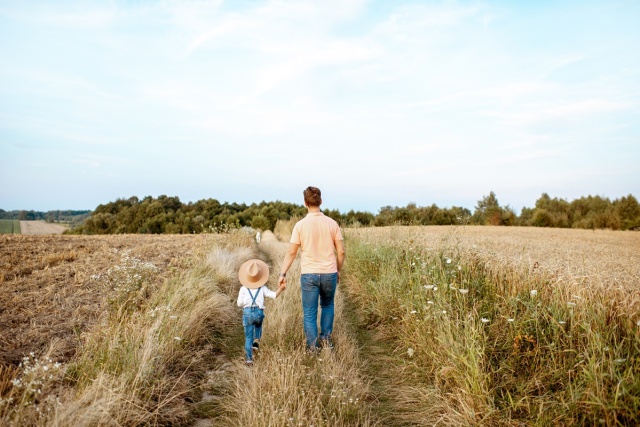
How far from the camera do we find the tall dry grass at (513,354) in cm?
327

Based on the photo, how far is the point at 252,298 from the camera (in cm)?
545

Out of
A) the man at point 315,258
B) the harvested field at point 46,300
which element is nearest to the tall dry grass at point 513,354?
the man at point 315,258

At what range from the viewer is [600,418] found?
122 inches

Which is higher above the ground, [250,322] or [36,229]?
[36,229]

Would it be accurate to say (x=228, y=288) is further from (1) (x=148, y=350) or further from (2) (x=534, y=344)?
(2) (x=534, y=344)

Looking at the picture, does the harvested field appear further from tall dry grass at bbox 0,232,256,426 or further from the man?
the man

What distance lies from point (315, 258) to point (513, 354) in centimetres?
265

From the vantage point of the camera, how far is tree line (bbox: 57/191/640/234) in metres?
30.0

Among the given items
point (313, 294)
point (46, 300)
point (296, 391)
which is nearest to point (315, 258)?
point (313, 294)

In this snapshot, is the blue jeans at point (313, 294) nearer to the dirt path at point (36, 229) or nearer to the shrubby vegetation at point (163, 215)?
the dirt path at point (36, 229)

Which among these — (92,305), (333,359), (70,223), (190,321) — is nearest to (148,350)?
(190,321)

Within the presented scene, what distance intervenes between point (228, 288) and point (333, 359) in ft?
16.6

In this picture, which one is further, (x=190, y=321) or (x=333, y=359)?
(x=190, y=321)

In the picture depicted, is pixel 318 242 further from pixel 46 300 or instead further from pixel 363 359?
pixel 46 300
